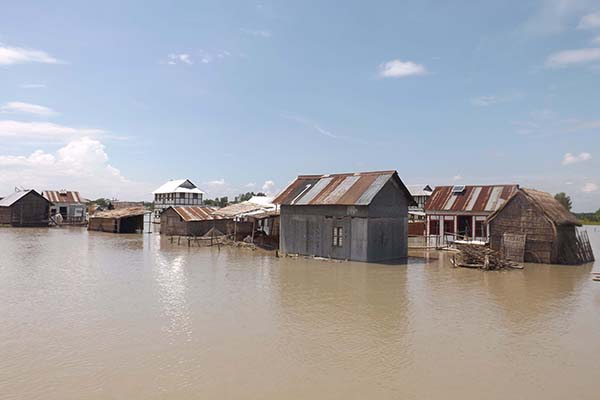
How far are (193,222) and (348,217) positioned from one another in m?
20.4

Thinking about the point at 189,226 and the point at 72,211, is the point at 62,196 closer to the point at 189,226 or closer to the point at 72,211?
the point at 72,211

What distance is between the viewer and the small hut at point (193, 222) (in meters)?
40.1

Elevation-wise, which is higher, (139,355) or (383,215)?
(383,215)

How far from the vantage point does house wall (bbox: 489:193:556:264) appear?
23.8m

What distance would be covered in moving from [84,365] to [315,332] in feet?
18.1

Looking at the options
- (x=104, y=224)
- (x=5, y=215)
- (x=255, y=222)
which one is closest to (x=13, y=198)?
(x=5, y=215)

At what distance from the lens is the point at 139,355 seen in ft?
31.4

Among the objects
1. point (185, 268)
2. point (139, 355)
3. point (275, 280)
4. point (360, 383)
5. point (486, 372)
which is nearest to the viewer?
point (360, 383)

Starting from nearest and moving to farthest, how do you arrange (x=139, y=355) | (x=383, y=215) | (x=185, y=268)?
(x=139, y=355) → (x=185, y=268) → (x=383, y=215)

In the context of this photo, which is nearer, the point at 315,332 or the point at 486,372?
the point at 486,372

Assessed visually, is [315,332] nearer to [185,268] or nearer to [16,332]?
[16,332]

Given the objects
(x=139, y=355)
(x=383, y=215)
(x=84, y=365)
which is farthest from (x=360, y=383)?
(x=383, y=215)

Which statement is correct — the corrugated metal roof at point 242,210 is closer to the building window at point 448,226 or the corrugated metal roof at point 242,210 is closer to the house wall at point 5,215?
the building window at point 448,226

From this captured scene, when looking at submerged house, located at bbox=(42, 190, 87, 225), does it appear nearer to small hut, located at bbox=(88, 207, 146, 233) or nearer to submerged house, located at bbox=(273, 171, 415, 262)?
small hut, located at bbox=(88, 207, 146, 233)
